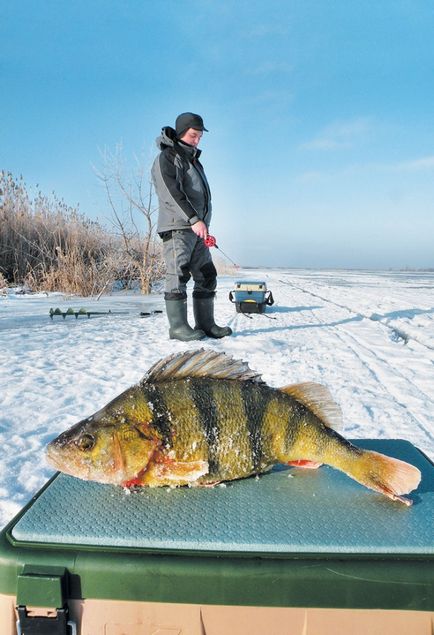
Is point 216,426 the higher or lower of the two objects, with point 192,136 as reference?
lower

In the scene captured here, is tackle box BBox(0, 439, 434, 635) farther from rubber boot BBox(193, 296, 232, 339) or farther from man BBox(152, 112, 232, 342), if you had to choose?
rubber boot BBox(193, 296, 232, 339)

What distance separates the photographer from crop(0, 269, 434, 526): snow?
268cm

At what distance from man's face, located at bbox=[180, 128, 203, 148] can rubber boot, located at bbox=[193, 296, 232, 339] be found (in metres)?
Result: 1.76

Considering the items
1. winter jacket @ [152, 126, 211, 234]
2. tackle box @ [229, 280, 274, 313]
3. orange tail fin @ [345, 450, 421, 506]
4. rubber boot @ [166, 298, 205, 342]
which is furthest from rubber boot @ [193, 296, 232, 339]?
orange tail fin @ [345, 450, 421, 506]

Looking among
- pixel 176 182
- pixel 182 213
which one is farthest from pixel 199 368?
pixel 176 182

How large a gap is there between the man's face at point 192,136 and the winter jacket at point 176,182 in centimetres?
5

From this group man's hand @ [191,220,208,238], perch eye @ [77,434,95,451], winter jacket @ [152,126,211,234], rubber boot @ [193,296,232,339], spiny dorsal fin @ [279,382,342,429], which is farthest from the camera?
rubber boot @ [193,296,232,339]

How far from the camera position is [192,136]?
Answer: 16.5 ft

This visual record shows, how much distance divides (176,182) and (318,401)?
403 centimetres

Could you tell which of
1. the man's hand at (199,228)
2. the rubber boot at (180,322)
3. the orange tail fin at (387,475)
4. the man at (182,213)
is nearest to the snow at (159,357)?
the rubber boot at (180,322)

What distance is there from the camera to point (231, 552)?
3.57ft

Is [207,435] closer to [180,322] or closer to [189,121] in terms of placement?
[180,322]

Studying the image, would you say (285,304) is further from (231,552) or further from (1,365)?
(231,552)

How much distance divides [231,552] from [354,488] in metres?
0.52
